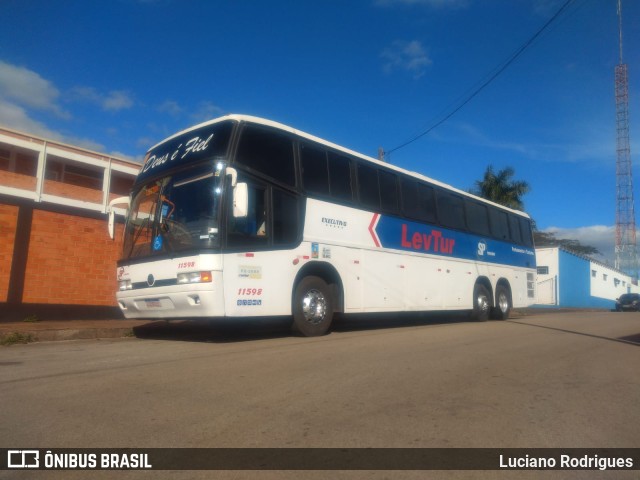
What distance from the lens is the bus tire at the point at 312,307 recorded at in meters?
8.33

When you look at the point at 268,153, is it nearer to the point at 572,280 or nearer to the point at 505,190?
the point at 505,190

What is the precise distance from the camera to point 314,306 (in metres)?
8.72

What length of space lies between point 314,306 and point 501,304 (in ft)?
29.0

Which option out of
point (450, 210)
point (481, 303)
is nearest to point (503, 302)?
point (481, 303)

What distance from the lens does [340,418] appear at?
3.64 m

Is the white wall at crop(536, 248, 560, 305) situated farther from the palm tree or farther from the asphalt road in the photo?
the asphalt road

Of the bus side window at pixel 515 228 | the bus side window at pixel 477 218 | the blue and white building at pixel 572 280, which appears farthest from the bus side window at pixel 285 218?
the blue and white building at pixel 572 280

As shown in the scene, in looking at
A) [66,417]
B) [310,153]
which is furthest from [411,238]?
[66,417]

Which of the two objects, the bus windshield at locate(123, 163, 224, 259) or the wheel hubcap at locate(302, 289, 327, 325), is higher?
the bus windshield at locate(123, 163, 224, 259)

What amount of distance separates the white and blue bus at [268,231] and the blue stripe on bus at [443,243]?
5 cm

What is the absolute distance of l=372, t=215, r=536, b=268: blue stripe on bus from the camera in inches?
424

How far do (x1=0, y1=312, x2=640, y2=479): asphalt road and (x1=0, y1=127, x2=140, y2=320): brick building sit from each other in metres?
5.01

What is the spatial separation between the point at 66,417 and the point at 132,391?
0.81 m

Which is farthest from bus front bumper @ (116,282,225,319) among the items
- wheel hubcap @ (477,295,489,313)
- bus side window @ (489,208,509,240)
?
bus side window @ (489,208,509,240)
